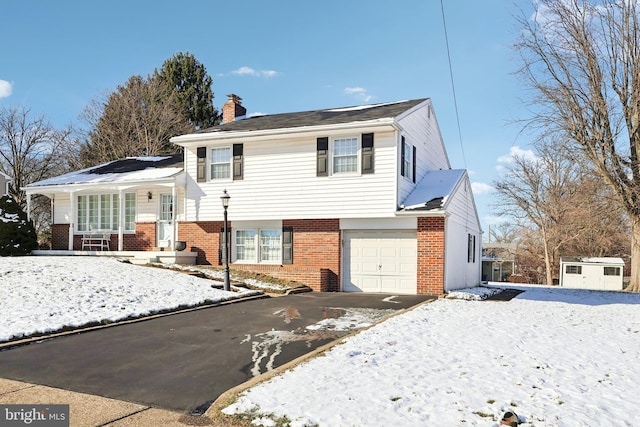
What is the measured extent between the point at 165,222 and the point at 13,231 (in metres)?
5.71

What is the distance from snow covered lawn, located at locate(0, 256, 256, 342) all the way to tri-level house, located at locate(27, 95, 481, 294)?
3263mm

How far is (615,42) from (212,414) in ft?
73.8

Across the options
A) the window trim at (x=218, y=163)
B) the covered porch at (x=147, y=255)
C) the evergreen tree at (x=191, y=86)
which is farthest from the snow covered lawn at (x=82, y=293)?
the evergreen tree at (x=191, y=86)

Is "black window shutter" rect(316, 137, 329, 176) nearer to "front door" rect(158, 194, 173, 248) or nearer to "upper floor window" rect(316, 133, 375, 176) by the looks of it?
"upper floor window" rect(316, 133, 375, 176)

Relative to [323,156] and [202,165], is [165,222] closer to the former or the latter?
[202,165]

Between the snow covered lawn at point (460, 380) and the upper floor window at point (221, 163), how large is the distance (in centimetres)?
1081

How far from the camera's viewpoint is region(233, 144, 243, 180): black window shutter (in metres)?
17.7

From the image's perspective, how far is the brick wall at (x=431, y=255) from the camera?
14922 millimetres

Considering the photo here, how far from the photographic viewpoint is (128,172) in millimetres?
21172

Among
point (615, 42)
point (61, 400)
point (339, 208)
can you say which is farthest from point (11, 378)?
point (615, 42)

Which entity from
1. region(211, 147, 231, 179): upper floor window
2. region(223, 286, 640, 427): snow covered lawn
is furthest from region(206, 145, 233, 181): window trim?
region(223, 286, 640, 427): snow covered lawn

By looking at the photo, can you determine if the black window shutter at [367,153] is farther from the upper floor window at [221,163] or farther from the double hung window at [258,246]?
the upper floor window at [221,163]

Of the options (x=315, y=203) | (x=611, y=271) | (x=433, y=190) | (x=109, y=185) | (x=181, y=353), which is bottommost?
(x=611, y=271)

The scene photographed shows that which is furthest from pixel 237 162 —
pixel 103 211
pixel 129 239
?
pixel 103 211
